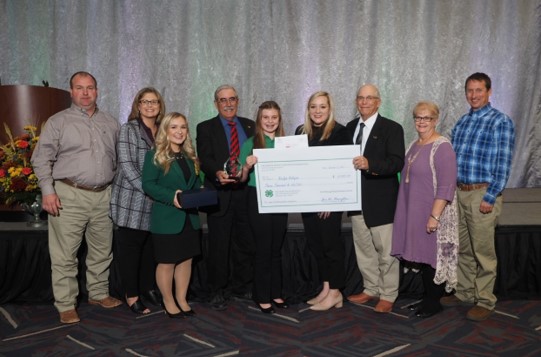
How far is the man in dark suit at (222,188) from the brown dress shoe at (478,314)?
1.46 metres

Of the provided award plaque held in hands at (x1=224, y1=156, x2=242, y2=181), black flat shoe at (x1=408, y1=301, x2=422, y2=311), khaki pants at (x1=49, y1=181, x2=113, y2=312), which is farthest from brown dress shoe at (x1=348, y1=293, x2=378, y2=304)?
khaki pants at (x1=49, y1=181, x2=113, y2=312)

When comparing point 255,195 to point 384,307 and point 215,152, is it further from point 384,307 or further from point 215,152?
point 384,307

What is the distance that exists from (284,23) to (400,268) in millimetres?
3324

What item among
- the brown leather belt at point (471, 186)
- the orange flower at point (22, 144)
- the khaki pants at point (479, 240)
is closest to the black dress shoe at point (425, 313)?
the khaki pants at point (479, 240)

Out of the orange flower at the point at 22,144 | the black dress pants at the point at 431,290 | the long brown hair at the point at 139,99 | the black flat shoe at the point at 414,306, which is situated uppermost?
the long brown hair at the point at 139,99

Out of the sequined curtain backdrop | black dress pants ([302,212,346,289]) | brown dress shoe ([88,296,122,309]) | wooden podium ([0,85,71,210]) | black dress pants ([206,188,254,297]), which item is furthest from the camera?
the sequined curtain backdrop

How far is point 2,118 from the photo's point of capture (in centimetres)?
370

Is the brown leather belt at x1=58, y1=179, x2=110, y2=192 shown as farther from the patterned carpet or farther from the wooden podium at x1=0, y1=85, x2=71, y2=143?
the wooden podium at x1=0, y1=85, x2=71, y2=143

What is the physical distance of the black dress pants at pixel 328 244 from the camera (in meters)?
2.86

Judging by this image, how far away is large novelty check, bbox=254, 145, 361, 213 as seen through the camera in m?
2.68

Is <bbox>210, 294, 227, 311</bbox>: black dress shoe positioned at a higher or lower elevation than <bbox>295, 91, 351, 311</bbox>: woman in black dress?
lower

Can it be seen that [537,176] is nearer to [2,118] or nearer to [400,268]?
[400,268]

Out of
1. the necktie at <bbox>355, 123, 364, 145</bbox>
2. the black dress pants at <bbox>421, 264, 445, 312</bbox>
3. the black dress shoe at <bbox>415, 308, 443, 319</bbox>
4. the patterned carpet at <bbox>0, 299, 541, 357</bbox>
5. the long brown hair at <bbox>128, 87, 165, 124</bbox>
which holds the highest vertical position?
the long brown hair at <bbox>128, 87, 165, 124</bbox>

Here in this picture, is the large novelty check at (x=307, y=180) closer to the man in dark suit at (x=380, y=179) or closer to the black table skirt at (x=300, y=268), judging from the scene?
the man in dark suit at (x=380, y=179)
